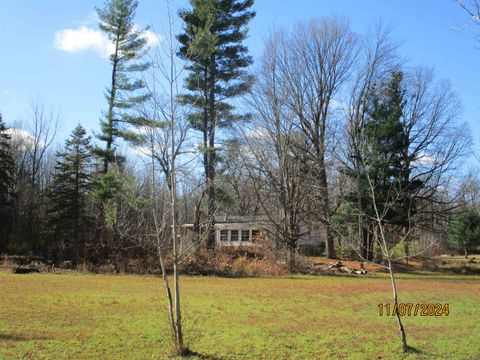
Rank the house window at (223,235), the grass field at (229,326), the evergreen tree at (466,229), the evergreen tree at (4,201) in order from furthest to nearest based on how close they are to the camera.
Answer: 1. the evergreen tree at (466,229)
2. the house window at (223,235)
3. the evergreen tree at (4,201)
4. the grass field at (229,326)

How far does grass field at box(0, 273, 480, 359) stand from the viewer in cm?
684

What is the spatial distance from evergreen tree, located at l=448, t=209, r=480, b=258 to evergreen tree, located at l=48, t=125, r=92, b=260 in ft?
119

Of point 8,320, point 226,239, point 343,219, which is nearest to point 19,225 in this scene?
point 226,239

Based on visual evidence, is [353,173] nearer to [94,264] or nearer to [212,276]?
[212,276]

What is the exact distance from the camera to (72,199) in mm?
28359

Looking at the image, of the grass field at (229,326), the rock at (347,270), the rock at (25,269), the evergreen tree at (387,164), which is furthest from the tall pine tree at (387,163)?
the rock at (25,269)

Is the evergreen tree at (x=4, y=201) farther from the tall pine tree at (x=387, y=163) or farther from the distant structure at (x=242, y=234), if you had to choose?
the tall pine tree at (x=387, y=163)

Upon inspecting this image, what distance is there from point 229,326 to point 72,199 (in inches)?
876

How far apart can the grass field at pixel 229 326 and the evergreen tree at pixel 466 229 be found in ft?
111

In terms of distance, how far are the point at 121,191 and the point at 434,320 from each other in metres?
20.4

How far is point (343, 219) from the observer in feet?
99.0

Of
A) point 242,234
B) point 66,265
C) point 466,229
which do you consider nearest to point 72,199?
point 66,265
